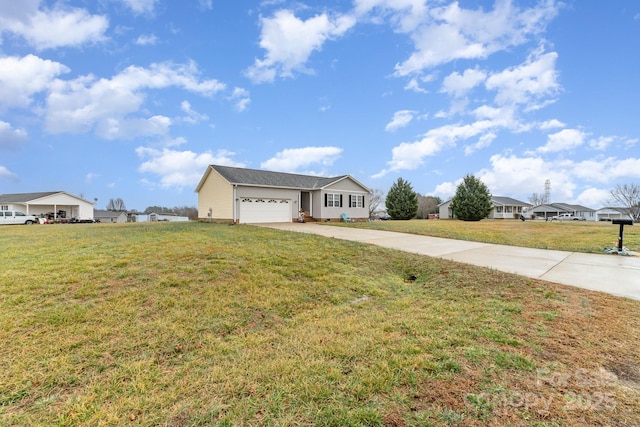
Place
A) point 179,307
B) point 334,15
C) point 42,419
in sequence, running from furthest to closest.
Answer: point 334,15 < point 179,307 < point 42,419

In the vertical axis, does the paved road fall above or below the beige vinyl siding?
below

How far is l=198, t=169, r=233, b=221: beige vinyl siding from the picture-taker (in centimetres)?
1942

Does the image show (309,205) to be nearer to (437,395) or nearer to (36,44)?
(36,44)

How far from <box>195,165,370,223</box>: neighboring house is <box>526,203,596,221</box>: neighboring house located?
54498mm

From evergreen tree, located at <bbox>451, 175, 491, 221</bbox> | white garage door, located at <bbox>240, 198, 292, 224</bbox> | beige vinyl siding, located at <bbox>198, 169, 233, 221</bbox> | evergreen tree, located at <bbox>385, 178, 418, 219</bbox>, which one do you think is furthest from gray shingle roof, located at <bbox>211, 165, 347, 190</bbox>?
evergreen tree, located at <bbox>451, 175, 491, 221</bbox>

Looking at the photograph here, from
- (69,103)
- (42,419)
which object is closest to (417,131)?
(69,103)

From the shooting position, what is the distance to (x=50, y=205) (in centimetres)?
3794

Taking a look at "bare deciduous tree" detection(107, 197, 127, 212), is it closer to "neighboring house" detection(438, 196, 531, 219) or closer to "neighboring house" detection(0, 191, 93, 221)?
"neighboring house" detection(0, 191, 93, 221)

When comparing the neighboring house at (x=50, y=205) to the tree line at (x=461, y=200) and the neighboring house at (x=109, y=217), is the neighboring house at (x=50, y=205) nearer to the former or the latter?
the neighboring house at (x=109, y=217)

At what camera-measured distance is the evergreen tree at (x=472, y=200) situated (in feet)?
100.0

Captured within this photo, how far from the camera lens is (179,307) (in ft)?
13.8

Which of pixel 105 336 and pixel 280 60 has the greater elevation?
pixel 280 60

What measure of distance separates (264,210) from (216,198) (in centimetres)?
371

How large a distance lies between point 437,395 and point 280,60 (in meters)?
15.4
